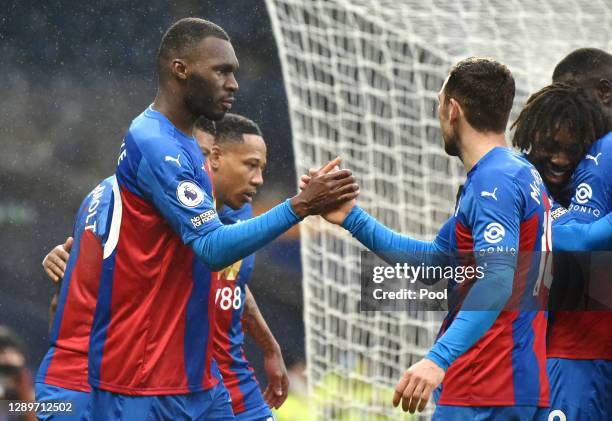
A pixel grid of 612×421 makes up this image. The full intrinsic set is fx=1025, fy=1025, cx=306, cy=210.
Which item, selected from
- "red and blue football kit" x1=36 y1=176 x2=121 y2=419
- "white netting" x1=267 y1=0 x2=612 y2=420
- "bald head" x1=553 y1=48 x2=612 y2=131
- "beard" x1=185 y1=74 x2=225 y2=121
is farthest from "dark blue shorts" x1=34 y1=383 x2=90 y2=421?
"white netting" x1=267 y1=0 x2=612 y2=420

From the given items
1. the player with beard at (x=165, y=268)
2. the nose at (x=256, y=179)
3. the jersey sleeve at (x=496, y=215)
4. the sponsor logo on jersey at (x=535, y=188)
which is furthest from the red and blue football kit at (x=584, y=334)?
the nose at (x=256, y=179)

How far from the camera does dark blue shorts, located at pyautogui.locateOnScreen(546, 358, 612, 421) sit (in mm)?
3408

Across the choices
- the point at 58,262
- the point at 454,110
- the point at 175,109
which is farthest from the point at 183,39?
the point at 58,262

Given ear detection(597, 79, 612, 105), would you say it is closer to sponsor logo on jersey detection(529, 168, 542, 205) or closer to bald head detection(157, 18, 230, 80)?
sponsor logo on jersey detection(529, 168, 542, 205)

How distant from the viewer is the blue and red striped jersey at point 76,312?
3453mm

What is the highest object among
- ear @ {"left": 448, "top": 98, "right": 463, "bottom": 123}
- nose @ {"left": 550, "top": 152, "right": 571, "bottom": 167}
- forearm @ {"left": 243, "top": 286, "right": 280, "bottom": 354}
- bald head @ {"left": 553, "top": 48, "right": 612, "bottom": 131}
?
bald head @ {"left": 553, "top": 48, "right": 612, "bottom": 131}

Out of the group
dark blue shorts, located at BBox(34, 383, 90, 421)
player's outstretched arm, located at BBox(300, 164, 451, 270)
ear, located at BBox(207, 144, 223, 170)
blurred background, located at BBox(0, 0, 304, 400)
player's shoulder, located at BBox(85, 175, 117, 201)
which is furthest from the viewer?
blurred background, located at BBox(0, 0, 304, 400)

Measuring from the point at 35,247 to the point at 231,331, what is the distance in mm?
1539

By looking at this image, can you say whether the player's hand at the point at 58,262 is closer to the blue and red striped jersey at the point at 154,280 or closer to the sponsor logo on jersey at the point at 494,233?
the blue and red striped jersey at the point at 154,280

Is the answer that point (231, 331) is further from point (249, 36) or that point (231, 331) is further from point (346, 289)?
point (249, 36)

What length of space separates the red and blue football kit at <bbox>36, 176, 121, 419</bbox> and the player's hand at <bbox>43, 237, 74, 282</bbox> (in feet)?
0.42

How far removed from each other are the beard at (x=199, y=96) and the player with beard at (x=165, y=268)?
0.06 meters

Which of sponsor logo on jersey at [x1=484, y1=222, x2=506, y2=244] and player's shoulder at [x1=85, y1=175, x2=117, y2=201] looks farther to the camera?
player's shoulder at [x1=85, y1=175, x2=117, y2=201]

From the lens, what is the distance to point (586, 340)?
11.3 feet
